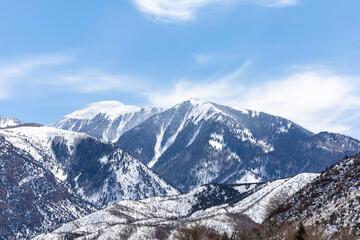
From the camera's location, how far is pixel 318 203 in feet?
431

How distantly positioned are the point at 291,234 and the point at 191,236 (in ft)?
187

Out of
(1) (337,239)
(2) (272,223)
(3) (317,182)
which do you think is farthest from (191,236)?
(1) (337,239)

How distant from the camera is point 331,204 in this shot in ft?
405

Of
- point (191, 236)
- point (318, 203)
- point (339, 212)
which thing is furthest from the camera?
point (191, 236)

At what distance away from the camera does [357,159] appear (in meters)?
139

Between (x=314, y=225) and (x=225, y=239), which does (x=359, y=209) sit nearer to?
(x=314, y=225)

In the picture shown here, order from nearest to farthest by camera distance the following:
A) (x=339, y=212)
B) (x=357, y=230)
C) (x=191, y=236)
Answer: (x=357, y=230), (x=339, y=212), (x=191, y=236)

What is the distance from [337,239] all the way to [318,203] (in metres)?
30.0

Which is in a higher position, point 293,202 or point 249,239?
point 293,202

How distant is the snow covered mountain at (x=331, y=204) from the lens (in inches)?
4212

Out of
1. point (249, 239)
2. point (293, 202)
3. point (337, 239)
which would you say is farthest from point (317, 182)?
point (337, 239)

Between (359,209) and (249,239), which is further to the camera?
(249,239)

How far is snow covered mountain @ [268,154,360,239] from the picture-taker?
10698 cm

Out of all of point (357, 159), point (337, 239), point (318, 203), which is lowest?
point (337, 239)
